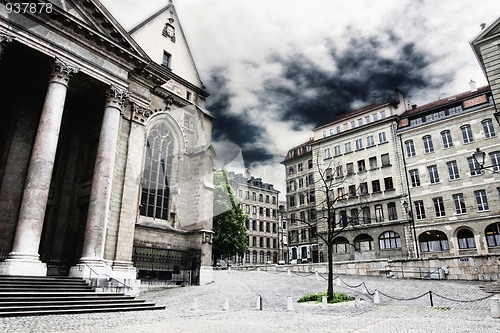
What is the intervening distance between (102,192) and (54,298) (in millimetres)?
6316

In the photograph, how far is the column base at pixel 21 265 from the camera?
13443 mm

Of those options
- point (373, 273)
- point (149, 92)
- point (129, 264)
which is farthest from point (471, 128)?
point (129, 264)

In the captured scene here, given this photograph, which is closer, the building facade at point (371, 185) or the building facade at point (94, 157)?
the building facade at point (94, 157)

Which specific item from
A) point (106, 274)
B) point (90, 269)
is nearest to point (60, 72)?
point (90, 269)

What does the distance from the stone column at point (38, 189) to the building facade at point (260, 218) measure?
54.7 meters

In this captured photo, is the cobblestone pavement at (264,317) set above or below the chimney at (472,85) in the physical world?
below

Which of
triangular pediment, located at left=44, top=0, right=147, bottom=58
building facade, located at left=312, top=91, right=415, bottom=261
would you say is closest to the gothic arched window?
triangular pediment, located at left=44, top=0, right=147, bottom=58

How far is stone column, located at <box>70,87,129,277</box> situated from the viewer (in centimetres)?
1600

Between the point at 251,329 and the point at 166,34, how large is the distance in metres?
24.8

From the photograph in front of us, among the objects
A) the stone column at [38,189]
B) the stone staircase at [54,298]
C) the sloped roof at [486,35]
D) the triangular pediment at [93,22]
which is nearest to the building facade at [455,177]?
the sloped roof at [486,35]

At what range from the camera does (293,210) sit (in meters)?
59.0

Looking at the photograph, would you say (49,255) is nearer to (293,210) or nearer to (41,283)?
(41,283)

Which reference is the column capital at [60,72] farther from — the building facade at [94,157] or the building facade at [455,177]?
the building facade at [455,177]

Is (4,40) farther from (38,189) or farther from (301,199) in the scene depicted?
(301,199)
